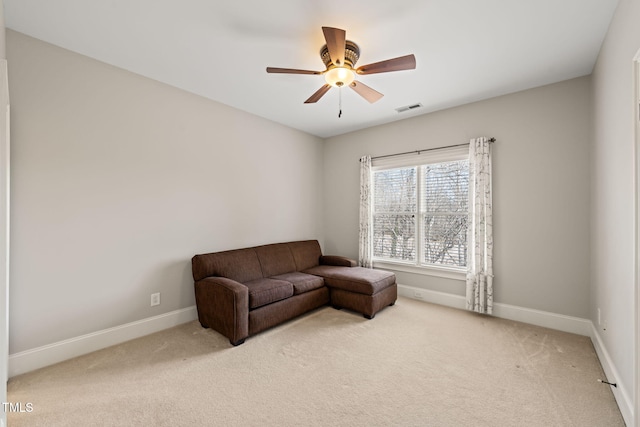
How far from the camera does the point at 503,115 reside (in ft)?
10.9

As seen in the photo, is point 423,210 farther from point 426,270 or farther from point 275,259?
point 275,259

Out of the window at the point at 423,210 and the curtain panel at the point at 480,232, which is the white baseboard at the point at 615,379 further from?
the window at the point at 423,210

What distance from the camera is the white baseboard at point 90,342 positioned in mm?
2180

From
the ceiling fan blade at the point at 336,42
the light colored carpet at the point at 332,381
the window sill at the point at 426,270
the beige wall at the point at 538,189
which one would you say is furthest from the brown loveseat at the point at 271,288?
the ceiling fan blade at the point at 336,42

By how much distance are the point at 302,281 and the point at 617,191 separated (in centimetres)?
293

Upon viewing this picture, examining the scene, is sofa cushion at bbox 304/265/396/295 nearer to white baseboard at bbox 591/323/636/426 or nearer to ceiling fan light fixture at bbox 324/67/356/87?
white baseboard at bbox 591/323/636/426

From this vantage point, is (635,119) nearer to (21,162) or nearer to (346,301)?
(346,301)

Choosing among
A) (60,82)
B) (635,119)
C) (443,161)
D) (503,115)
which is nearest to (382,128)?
(443,161)

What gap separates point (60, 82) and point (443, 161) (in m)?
4.21

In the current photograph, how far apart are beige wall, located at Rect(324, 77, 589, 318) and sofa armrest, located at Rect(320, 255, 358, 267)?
4.02 feet

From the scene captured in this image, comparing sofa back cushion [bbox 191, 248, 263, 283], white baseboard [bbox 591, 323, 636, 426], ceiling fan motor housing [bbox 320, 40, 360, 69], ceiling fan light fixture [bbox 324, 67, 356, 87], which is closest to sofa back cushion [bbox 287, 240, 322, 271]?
sofa back cushion [bbox 191, 248, 263, 283]

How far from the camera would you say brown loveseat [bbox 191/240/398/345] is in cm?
272

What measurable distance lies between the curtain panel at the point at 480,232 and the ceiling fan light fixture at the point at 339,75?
80.7 inches

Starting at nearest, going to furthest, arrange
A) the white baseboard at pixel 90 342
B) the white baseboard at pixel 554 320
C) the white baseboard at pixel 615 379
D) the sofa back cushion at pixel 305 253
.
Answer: the white baseboard at pixel 615 379 → the white baseboard at pixel 554 320 → the white baseboard at pixel 90 342 → the sofa back cushion at pixel 305 253
